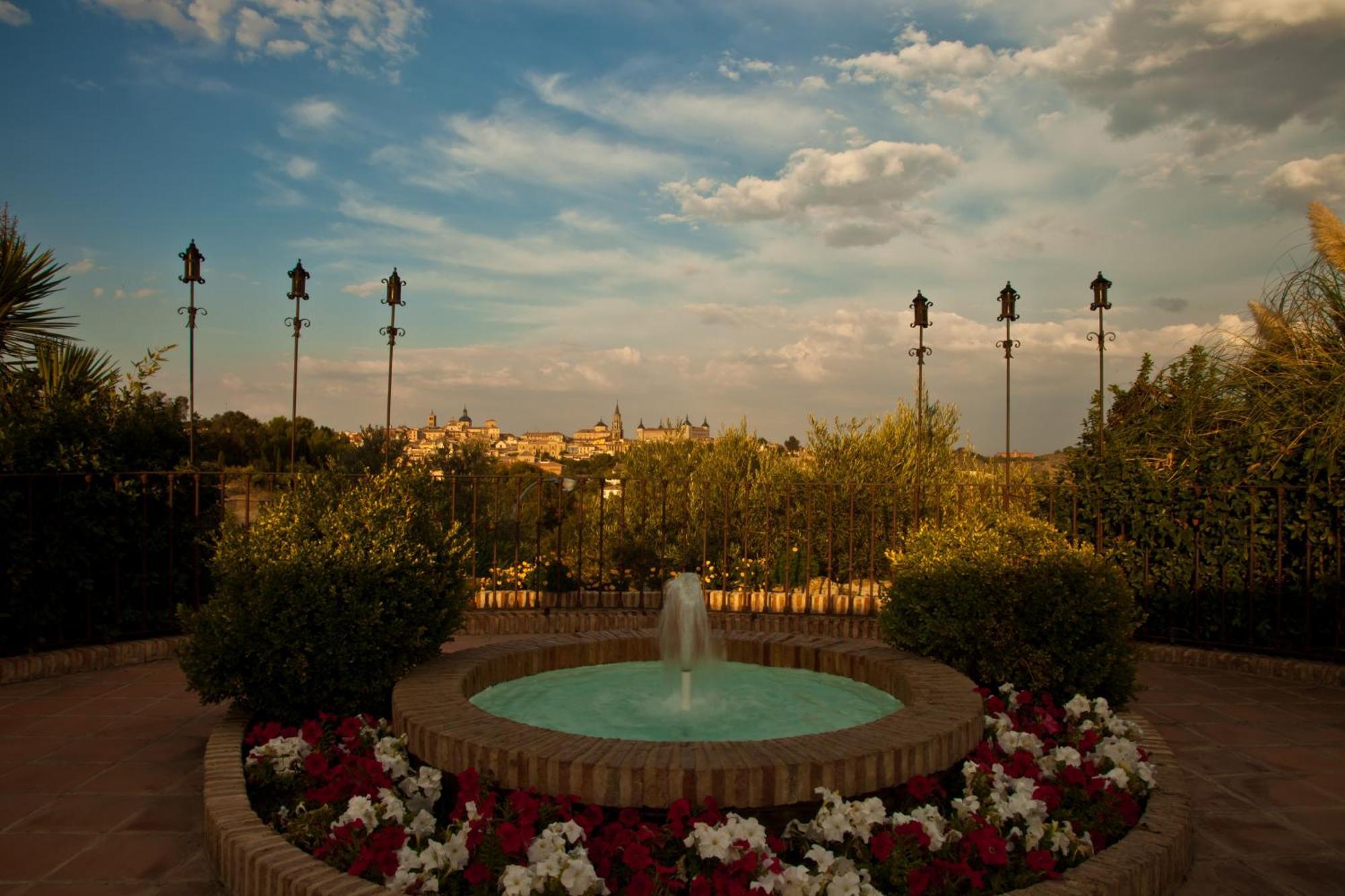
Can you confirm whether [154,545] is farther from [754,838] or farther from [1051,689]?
[1051,689]

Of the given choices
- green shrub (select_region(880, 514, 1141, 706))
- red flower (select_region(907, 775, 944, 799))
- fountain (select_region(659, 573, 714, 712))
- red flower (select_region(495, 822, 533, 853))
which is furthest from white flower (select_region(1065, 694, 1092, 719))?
red flower (select_region(495, 822, 533, 853))

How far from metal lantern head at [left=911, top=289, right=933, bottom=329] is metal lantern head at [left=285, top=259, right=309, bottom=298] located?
762 cm

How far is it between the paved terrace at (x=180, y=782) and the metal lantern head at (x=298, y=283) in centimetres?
453

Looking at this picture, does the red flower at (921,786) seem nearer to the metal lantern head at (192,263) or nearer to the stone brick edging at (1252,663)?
the stone brick edging at (1252,663)

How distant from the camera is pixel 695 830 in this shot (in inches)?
98.2

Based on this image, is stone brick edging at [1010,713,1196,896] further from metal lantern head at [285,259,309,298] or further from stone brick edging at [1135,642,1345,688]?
metal lantern head at [285,259,309,298]

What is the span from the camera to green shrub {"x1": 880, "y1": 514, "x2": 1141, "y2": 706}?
433cm

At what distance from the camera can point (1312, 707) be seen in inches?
213

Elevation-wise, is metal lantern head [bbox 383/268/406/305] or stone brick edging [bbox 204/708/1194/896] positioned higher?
metal lantern head [bbox 383/268/406/305]

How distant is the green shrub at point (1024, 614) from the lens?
4.33 m

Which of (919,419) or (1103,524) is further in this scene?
(919,419)

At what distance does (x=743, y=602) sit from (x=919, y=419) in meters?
5.26

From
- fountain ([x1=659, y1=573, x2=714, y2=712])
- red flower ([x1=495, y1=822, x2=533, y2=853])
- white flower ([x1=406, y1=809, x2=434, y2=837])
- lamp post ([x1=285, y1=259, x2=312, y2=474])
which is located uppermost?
lamp post ([x1=285, y1=259, x2=312, y2=474])

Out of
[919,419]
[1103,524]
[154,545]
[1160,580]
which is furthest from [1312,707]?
[154,545]
